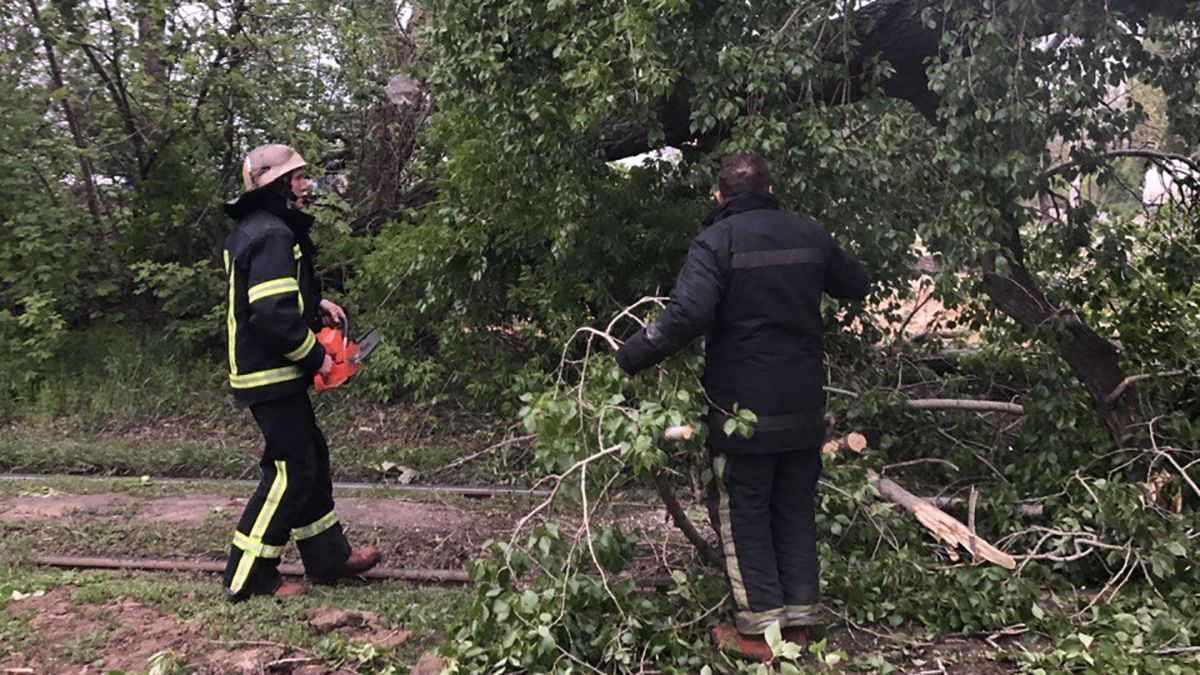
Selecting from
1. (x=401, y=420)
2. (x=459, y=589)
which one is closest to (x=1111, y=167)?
(x=459, y=589)

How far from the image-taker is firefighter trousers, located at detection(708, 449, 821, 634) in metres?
4.11

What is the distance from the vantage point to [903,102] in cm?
605

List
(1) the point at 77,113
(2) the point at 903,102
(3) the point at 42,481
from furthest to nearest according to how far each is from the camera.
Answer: (1) the point at 77,113
(3) the point at 42,481
(2) the point at 903,102

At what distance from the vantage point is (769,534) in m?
4.17

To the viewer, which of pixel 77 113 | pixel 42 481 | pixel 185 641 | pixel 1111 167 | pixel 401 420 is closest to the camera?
pixel 185 641

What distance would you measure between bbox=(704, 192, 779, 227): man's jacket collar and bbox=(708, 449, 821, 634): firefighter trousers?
3.33ft

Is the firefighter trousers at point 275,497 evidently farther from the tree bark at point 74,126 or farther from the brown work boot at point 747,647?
the tree bark at point 74,126

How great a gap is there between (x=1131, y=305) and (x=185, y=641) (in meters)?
5.89

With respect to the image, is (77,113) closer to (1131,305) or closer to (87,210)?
(87,210)

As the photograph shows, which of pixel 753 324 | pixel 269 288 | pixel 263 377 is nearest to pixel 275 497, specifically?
pixel 263 377

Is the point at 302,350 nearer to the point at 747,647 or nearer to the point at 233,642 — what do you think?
the point at 233,642

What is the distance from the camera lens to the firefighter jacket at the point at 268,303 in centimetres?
465

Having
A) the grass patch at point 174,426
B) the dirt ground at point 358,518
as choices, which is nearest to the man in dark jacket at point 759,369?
the dirt ground at point 358,518

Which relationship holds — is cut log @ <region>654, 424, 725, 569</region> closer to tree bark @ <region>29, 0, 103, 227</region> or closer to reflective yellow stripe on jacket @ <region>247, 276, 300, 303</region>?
reflective yellow stripe on jacket @ <region>247, 276, 300, 303</region>
